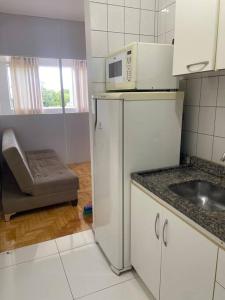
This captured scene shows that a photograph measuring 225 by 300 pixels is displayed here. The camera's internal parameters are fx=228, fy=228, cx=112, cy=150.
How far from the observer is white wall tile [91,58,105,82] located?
6.24 ft

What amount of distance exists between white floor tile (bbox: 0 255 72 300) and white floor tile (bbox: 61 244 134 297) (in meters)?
0.06

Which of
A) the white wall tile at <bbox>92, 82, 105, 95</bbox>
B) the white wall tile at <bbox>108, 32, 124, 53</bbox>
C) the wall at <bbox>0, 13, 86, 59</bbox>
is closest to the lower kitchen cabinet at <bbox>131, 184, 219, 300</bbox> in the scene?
the white wall tile at <bbox>92, 82, 105, 95</bbox>

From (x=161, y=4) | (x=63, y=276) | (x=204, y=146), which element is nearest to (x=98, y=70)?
(x=161, y=4)

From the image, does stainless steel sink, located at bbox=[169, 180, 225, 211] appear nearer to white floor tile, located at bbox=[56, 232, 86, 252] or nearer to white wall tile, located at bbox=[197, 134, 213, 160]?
white wall tile, located at bbox=[197, 134, 213, 160]

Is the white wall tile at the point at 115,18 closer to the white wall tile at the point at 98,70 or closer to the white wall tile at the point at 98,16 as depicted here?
the white wall tile at the point at 98,16

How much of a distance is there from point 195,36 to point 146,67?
387mm

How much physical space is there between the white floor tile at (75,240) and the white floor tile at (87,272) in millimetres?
65

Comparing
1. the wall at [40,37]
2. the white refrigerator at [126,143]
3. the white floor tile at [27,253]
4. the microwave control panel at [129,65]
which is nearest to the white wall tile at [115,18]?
the microwave control panel at [129,65]

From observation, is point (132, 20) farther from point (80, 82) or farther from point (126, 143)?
point (80, 82)

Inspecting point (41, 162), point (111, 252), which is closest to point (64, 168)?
→ point (41, 162)

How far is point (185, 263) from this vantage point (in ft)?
3.63

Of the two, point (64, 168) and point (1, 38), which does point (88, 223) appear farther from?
point (1, 38)

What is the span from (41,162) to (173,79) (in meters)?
2.56

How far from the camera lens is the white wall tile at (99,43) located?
1830 mm
